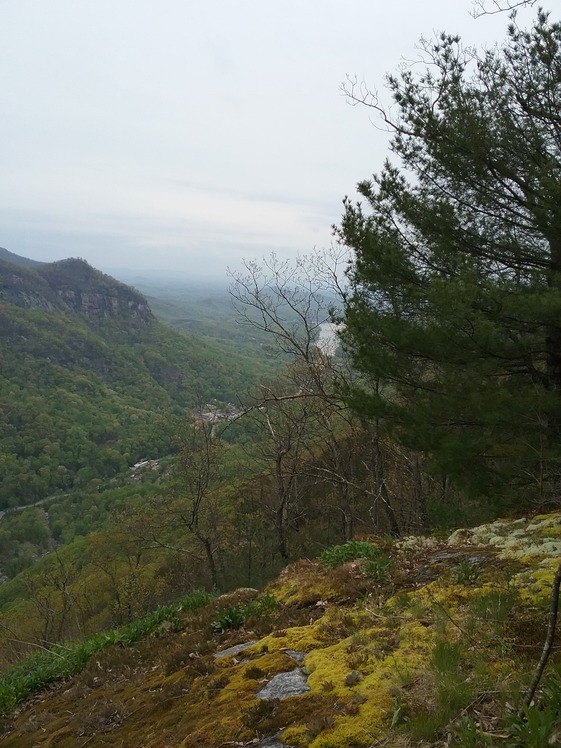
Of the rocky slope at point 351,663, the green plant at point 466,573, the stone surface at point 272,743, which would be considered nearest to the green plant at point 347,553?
the rocky slope at point 351,663

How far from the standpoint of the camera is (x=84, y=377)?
11325 cm

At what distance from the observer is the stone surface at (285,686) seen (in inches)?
129

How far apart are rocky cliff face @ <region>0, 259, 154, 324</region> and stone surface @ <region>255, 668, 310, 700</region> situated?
15663cm

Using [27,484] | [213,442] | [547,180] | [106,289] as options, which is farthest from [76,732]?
[106,289]

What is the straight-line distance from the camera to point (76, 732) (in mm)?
3957

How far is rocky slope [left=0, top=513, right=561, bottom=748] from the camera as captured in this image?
2.52 meters

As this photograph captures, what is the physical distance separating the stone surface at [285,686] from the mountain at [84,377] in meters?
54.8

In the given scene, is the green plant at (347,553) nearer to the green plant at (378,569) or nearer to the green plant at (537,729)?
the green plant at (378,569)

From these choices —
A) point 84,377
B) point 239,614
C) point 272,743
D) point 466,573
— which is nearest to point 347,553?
point 239,614

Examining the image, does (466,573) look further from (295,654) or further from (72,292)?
(72,292)

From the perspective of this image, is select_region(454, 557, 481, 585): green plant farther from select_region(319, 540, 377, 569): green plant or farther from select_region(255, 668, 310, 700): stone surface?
select_region(255, 668, 310, 700): stone surface

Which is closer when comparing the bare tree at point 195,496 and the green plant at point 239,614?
the green plant at point 239,614

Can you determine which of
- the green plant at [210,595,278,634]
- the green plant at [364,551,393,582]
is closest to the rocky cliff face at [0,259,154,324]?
the green plant at [210,595,278,634]

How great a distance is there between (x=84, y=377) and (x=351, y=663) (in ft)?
389
